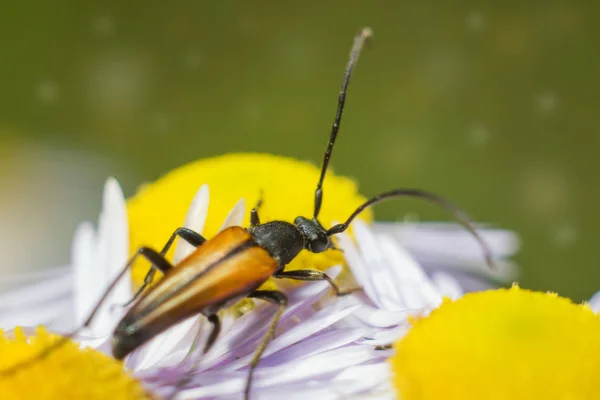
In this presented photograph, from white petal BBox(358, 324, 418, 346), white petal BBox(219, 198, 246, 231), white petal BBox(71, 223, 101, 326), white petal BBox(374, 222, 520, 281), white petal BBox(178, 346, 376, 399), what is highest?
white petal BBox(219, 198, 246, 231)

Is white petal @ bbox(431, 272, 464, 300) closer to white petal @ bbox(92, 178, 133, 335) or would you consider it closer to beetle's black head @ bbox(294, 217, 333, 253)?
beetle's black head @ bbox(294, 217, 333, 253)

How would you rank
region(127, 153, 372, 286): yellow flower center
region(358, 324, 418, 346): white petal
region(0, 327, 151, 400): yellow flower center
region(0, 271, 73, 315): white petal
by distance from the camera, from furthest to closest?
1. region(0, 271, 73, 315): white petal
2. region(127, 153, 372, 286): yellow flower center
3. region(358, 324, 418, 346): white petal
4. region(0, 327, 151, 400): yellow flower center

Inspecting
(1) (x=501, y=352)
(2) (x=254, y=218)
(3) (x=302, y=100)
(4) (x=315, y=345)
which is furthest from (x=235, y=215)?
(3) (x=302, y=100)

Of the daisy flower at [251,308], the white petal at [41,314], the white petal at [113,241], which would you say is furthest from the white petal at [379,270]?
the white petal at [41,314]

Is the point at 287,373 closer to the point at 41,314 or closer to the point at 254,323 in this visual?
the point at 254,323

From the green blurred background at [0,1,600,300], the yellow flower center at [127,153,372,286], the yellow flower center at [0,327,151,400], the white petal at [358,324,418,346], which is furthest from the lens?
the green blurred background at [0,1,600,300]

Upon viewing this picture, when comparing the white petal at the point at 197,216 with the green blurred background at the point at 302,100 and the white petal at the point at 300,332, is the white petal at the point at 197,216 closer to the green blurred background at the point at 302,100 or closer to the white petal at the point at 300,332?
the white petal at the point at 300,332

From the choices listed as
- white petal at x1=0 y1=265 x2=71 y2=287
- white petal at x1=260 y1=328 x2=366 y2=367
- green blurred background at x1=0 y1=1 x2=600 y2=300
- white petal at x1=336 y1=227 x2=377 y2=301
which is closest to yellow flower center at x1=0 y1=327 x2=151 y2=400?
white petal at x1=260 y1=328 x2=366 y2=367
